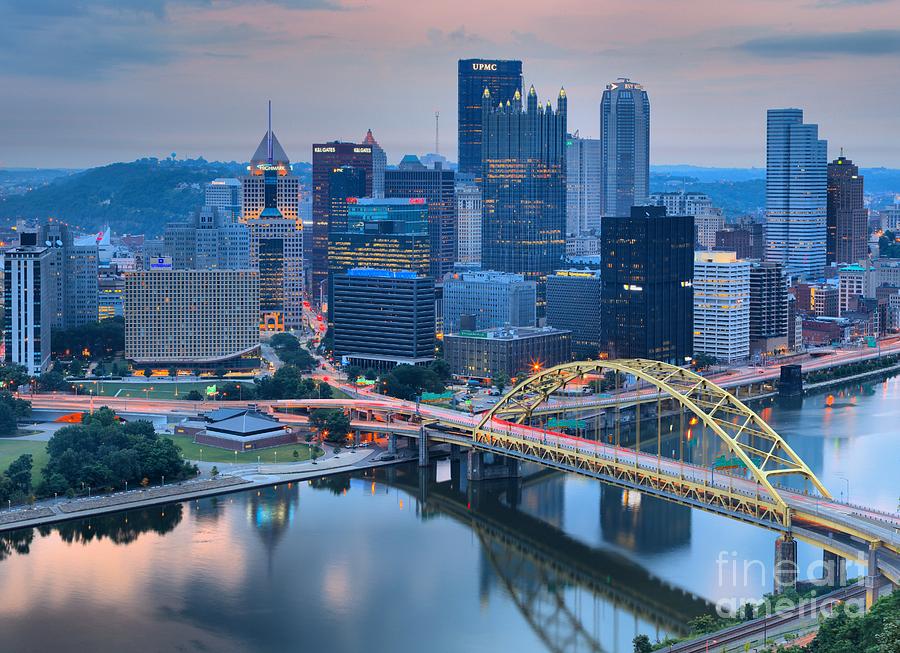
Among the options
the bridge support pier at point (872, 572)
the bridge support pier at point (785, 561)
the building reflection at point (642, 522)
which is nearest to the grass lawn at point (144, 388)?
the building reflection at point (642, 522)

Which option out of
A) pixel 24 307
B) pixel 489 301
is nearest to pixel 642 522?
pixel 24 307

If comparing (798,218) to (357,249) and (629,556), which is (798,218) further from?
(629,556)

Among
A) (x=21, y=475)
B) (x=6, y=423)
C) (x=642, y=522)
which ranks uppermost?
(x=6, y=423)

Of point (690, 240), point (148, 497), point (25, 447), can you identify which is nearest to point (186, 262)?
point (690, 240)

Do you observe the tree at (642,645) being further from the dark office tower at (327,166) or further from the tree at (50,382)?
the dark office tower at (327,166)

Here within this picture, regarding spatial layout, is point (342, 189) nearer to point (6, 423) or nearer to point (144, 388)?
point (144, 388)

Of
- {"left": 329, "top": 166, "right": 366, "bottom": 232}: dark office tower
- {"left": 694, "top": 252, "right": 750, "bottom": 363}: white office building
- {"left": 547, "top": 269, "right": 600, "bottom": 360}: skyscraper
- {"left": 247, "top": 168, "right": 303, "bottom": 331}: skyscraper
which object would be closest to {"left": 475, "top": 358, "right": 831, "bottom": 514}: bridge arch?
{"left": 694, "top": 252, "right": 750, "bottom": 363}: white office building
